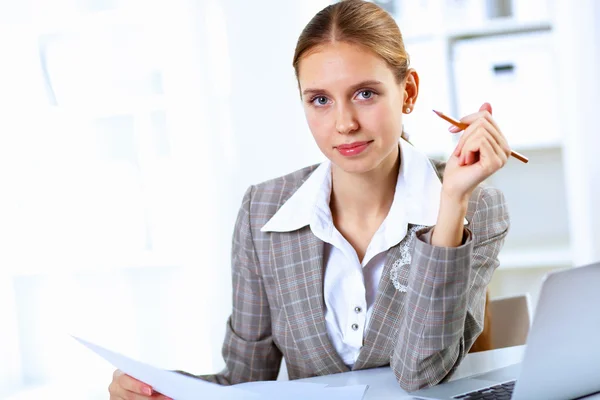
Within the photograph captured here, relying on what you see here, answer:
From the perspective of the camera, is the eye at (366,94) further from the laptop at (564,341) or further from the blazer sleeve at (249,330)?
the laptop at (564,341)

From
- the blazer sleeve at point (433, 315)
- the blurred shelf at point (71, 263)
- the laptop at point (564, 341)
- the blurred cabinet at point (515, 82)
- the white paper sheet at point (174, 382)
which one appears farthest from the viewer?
the blurred cabinet at point (515, 82)

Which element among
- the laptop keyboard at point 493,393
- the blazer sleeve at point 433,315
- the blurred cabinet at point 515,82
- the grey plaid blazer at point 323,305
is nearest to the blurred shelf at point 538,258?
the blurred cabinet at point 515,82

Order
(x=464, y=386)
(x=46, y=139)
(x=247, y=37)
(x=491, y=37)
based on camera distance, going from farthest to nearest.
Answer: (x=491, y=37) → (x=247, y=37) → (x=46, y=139) → (x=464, y=386)

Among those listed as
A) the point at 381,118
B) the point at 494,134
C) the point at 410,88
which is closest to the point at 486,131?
the point at 494,134

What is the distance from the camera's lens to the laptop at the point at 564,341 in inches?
28.9

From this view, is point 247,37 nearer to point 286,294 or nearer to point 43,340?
point 43,340

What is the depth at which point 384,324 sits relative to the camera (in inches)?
47.4

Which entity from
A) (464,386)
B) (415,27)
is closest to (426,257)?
(464,386)

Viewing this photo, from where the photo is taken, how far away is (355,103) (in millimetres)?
1200

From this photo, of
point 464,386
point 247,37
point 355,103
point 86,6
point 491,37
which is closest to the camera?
Answer: point 464,386

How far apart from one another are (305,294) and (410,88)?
41 cm

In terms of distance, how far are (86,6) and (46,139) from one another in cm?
50

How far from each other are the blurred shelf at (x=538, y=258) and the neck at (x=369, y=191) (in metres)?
1.59

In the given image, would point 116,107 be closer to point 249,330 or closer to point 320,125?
point 249,330
